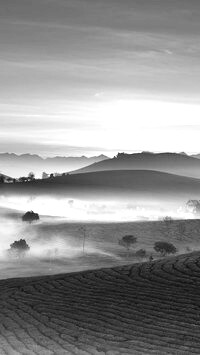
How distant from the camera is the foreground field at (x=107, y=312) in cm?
2264

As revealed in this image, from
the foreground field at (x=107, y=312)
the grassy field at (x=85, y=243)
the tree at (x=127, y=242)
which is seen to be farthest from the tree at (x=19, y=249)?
the foreground field at (x=107, y=312)

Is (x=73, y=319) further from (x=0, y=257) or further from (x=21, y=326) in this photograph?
(x=0, y=257)

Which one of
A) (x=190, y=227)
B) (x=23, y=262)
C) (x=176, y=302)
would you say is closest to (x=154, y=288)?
(x=176, y=302)

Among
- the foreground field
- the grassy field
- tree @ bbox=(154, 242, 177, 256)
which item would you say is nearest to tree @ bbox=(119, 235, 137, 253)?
the grassy field

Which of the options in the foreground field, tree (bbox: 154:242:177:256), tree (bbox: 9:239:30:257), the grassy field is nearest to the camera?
the foreground field

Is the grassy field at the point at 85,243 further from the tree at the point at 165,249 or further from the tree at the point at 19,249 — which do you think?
the tree at the point at 19,249

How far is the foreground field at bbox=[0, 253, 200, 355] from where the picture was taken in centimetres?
2264

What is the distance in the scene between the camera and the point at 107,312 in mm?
28203

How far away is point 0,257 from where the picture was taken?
4350 inches

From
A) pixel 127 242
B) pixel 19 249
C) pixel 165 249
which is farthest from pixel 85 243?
pixel 165 249

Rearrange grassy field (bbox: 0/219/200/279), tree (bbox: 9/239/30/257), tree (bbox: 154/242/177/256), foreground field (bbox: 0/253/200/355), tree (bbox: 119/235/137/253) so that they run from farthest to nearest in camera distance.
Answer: tree (bbox: 119/235/137/253)
tree (bbox: 9/239/30/257)
tree (bbox: 154/242/177/256)
grassy field (bbox: 0/219/200/279)
foreground field (bbox: 0/253/200/355)

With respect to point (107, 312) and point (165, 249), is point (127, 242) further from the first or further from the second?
point (107, 312)

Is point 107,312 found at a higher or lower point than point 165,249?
lower

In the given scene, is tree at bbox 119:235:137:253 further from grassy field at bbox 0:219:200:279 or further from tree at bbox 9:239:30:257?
tree at bbox 9:239:30:257
